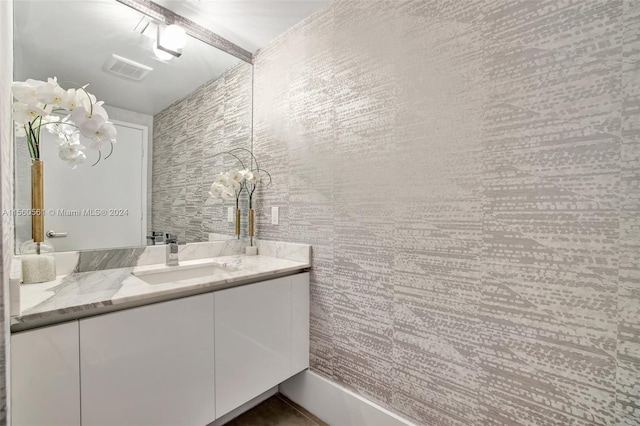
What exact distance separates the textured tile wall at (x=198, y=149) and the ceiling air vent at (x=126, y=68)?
0.70 ft

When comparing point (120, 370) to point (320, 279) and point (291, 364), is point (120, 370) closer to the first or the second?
point (291, 364)

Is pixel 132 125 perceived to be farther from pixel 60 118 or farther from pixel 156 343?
pixel 156 343

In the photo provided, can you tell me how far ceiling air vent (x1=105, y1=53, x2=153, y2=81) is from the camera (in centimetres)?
145

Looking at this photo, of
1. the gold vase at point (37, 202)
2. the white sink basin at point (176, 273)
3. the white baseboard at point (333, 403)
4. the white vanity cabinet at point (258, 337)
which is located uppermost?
the gold vase at point (37, 202)

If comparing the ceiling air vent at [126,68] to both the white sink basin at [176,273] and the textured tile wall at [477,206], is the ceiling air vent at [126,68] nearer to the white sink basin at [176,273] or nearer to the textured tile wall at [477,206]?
the textured tile wall at [477,206]

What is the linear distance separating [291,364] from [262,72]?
1925mm

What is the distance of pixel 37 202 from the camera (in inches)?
44.9

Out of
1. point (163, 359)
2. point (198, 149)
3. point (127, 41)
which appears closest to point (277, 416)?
point (163, 359)

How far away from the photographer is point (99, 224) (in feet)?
4.61

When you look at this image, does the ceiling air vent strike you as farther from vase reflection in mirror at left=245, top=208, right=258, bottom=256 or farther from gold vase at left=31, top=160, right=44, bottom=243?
vase reflection in mirror at left=245, top=208, right=258, bottom=256

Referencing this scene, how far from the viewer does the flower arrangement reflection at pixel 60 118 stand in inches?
40.3

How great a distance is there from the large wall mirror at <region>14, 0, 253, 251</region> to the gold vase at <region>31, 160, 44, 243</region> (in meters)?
0.06

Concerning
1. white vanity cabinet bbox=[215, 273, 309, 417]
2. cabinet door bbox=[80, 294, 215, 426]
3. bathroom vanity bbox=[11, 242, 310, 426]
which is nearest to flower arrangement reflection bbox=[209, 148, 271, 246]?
bathroom vanity bbox=[11, 242, 310, 426]

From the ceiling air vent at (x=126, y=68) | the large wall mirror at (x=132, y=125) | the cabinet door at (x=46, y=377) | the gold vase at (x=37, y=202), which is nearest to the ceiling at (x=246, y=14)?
the large wall mirror at (x=132, y=125)
